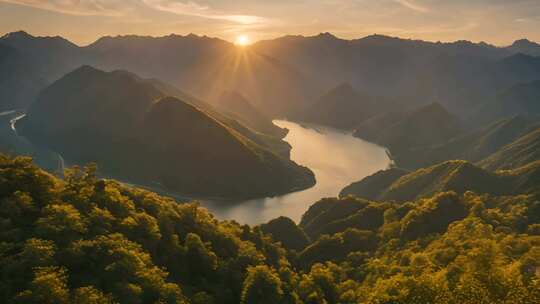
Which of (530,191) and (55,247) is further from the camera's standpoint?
(530,191)

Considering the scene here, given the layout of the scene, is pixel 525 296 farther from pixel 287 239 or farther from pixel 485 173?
pixel 485 173

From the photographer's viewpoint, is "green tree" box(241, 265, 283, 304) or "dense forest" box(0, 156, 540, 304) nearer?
"dense forest" box(0, 156, 540, 304)

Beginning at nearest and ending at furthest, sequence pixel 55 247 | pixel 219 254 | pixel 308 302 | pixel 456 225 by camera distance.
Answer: pixel 55 247 < pixel 308 302 < pixel 219 254 < pixel 456 225

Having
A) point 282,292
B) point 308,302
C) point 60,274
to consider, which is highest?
point 60,274

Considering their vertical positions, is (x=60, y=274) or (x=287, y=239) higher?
(x=60, y=274)

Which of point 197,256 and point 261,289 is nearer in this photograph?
point 261,289

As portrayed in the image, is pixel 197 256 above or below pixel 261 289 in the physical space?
above

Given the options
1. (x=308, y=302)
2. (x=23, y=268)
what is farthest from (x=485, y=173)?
(x=23, y=268)

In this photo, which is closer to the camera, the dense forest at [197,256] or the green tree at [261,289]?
the dense forest at [197,256]
